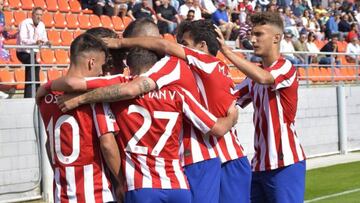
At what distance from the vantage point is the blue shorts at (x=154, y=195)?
15.8 ft

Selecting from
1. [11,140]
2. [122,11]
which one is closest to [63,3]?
[122,11]

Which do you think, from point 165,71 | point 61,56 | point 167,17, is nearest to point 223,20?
point 167,17

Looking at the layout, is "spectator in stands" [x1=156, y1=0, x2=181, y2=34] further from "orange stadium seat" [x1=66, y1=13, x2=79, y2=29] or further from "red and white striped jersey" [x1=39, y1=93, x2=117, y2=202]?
"red and white striped jersey" [x1=39, y1=93, x2=117, y2=202]

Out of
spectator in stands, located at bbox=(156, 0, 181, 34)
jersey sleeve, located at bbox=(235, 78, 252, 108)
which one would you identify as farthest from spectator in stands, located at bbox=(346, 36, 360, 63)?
jersey sleeve, located at bbox=(235, 78, 252, 108)

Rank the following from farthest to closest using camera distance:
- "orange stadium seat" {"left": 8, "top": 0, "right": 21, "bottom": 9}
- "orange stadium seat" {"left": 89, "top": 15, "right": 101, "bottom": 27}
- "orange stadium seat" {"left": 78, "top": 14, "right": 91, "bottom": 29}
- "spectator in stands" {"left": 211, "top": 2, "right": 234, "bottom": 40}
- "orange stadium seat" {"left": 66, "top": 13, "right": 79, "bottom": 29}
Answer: "spectator in stands" {"left": 211, "top": 2, "right": 234, "bottom": 40} < "orange stadium seat" {"left": 89, "top": 15, "right": 101, "bottom": 27} < "orange stadium seat" {"left": 78, "top": 14, "right": 91, "bottom": 29} < "orange stadium seat" {"left": 66, "top": 13, "right": 79, "bottom": 29} < "orange stadium seat" {"left": 8, "top": 0, "right": 21, "bottom": 9}

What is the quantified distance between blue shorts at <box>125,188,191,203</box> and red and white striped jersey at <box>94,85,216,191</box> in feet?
0.08

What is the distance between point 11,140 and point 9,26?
5950 millimetres

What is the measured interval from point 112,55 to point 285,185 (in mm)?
2025

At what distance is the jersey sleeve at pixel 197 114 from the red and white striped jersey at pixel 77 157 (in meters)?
0.59

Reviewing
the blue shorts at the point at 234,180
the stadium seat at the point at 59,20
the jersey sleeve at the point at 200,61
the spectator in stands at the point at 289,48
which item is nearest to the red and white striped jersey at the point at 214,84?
the jersey sleeve at the point at 200,61

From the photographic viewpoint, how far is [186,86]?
5078 mm

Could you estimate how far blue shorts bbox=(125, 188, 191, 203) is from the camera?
4805 millimetres

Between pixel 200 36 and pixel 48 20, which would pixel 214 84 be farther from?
pixel 48 20

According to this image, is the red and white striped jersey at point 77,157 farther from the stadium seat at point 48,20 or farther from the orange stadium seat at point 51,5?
the orange stadium seat at point 51,5
